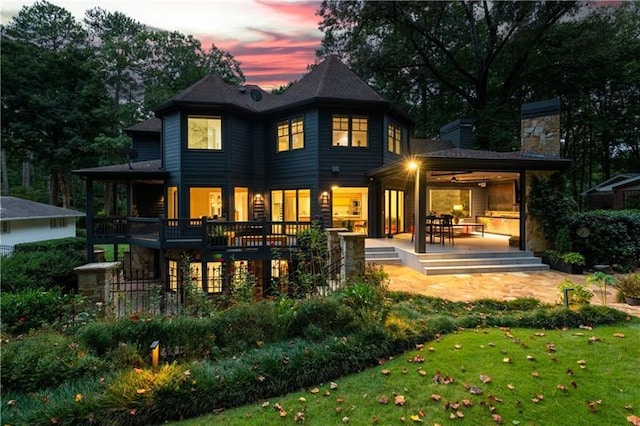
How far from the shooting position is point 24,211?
1742cm

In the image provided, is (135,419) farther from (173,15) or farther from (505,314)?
(173,15)

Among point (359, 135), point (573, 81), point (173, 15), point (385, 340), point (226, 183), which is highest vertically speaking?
point (573, 81)

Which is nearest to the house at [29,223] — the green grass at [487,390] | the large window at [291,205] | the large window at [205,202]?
the large window at [205,202]

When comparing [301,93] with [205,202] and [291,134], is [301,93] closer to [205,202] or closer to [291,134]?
[291,134]

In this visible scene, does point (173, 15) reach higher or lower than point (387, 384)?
higher

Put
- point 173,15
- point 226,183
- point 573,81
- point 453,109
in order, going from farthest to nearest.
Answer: point 453,109 < point 573,81 < point 226,183 < point 173,15

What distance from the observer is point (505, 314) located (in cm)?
492

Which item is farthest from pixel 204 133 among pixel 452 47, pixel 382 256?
pixel 452 47

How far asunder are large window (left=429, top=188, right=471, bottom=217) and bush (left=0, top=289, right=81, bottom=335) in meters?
14.1

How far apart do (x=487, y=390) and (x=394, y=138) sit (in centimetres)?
1219

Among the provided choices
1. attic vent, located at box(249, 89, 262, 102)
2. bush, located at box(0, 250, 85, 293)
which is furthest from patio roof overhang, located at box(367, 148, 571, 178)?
bush, located at box(0, 250, 85, 293)

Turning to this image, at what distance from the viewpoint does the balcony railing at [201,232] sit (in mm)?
9477

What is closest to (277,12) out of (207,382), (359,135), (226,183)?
(359,135)

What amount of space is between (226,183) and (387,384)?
424 inches
